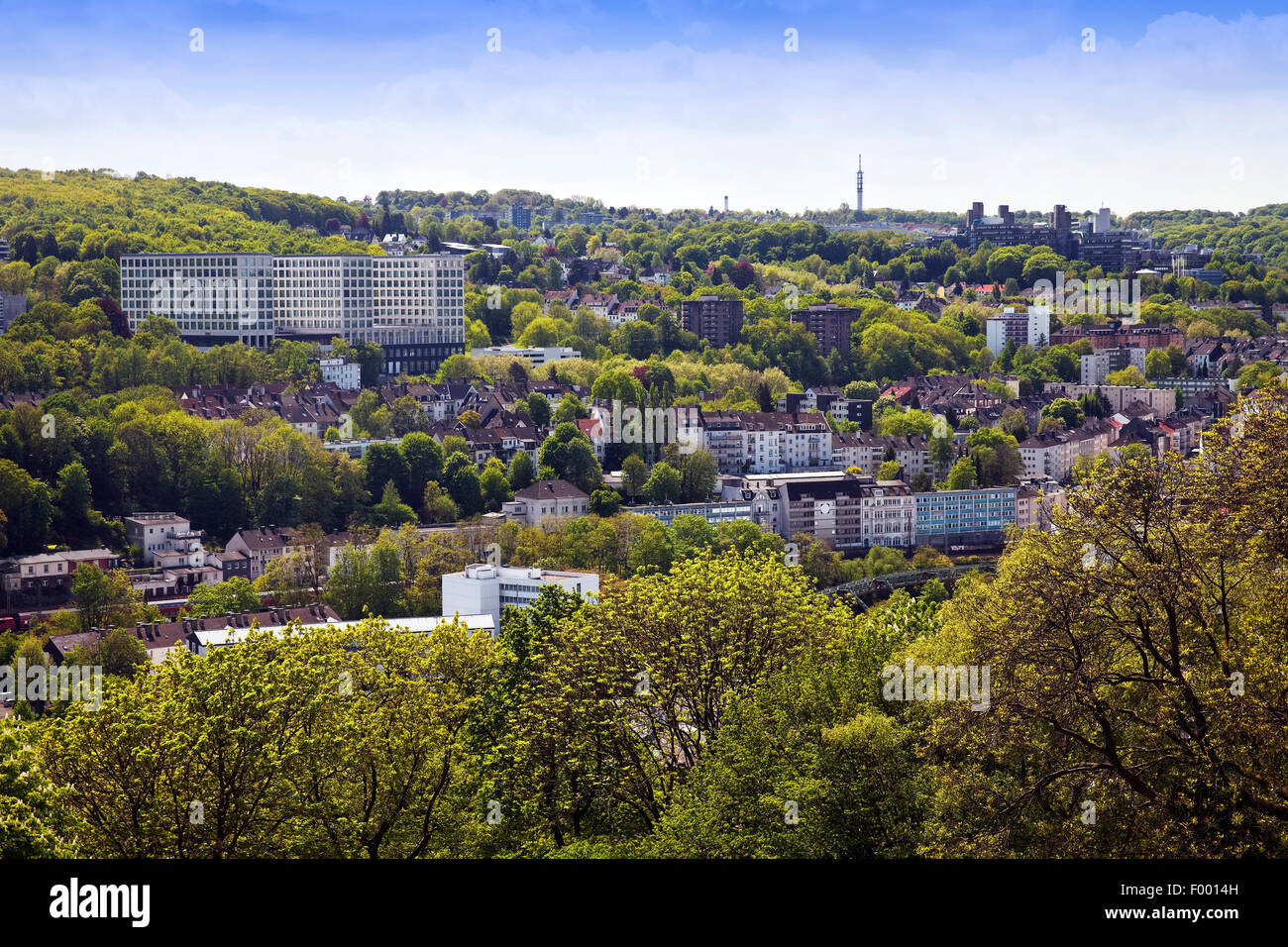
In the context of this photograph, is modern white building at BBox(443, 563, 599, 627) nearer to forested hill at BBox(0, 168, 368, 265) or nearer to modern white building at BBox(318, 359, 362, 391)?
modern white building at BBox(318, 359, 362, 391)

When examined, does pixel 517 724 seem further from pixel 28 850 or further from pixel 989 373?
pixel 989 373

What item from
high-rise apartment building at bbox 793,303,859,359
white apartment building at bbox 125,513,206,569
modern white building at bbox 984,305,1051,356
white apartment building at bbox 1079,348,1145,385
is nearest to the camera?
white apartment building at bbox 125,513,206,569

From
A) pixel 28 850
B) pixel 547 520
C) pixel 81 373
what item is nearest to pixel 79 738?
pixel 28 850

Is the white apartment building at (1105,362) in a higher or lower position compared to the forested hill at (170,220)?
lower

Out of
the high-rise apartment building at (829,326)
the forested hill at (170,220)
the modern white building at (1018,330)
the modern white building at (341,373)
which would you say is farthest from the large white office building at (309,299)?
the modern white building at (1018,330)

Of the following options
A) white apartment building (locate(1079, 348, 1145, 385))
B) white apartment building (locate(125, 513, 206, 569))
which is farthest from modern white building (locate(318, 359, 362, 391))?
white apartment building (locate(1079, 348, 1145, 385))

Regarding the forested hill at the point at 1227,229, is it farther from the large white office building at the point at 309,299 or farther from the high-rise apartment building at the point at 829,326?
the large white office building at the point at 309,299
